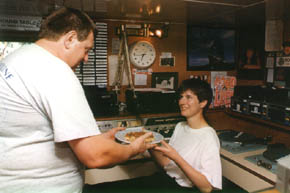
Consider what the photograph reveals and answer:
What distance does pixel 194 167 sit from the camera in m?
1.88

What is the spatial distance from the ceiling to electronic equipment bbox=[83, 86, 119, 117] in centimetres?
77

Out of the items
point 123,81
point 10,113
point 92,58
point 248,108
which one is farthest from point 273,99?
point 10,113

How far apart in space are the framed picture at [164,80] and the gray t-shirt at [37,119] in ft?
6.33

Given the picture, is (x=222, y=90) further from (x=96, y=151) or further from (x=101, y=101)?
(x=96, y=151)

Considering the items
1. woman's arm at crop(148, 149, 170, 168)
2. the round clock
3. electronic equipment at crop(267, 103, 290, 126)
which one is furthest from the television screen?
woman's arm at crop(148, 149, 170, 168)

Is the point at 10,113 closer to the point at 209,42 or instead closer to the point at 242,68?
the point at 209,42

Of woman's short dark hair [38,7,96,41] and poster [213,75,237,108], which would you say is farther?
poster [213,75,237,108]

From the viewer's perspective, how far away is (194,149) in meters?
1.96

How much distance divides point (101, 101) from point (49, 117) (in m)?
1.39

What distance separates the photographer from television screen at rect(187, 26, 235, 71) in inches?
126

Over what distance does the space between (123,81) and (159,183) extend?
4.04ft

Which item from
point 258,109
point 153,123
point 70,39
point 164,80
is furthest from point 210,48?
point 70,39

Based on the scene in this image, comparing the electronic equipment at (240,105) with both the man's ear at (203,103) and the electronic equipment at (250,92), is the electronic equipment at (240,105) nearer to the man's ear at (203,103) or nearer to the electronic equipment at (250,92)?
the electronic equipment at (250,92)

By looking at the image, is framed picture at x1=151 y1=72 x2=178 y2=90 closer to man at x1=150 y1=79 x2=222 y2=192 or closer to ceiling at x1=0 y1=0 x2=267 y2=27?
ceiling at x1=0 y1=0 x2=267 y2=27
